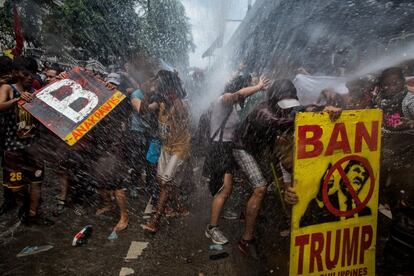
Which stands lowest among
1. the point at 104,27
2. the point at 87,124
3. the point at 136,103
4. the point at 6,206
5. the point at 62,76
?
the point at 6,206

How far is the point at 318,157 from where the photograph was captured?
219 centimetres

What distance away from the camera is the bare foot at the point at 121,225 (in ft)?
12.8

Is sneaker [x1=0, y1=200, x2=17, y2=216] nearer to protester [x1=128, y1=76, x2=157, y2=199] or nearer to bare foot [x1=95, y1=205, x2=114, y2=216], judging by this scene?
bare foot [x1=95, y1=205, x2=114, y2=216]

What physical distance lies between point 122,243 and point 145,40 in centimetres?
2312

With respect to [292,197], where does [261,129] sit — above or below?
above

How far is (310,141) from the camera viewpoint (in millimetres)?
2154

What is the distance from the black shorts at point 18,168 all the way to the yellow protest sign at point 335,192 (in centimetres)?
319

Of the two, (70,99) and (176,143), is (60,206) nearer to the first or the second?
(70,99)

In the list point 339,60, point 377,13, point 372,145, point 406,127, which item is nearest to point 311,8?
point 377,13

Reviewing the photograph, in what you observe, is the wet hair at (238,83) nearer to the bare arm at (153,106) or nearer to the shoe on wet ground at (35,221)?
the bare arm at (153,106)

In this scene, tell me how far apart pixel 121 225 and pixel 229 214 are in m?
1.52

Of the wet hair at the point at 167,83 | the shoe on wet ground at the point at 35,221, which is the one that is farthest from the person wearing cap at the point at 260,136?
the shoe on wet ground at the point at 35,221

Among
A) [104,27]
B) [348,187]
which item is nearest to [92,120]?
[348,187]

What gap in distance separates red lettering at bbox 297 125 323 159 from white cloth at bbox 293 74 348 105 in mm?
4131
